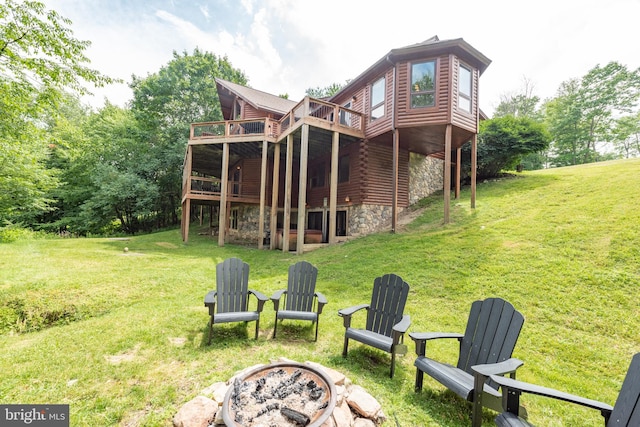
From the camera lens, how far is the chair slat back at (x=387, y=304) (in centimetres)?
326

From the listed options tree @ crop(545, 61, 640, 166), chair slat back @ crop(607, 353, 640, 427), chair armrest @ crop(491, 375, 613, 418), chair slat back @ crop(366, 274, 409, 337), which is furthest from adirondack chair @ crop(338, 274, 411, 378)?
tree @ crop(545, 61, 640, 166)

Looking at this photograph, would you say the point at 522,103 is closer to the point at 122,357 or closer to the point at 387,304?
the point at 387,304

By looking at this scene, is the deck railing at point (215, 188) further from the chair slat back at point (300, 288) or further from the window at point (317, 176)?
the chair slat back at point (300, 288)

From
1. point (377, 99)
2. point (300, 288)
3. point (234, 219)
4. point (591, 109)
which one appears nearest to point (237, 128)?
point (234, 219)

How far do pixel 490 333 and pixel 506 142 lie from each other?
13065mm

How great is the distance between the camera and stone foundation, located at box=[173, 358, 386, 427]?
6.67ft

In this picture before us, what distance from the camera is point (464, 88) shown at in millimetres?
9867

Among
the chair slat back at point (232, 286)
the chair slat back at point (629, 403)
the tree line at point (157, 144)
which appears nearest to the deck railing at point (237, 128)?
the tree line at point (157, 144)

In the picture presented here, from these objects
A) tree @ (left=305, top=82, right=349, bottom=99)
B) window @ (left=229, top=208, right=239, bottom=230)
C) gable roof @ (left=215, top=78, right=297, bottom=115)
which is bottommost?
window @ (left=229, top=208, right=239, bottom=230)

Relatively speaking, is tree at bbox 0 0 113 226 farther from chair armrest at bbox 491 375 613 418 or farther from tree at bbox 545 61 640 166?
tree at bbox 545 61 640 166

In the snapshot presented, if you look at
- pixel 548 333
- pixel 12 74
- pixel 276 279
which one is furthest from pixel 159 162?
pixel 548 333

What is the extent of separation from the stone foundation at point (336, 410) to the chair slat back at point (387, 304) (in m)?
1.01

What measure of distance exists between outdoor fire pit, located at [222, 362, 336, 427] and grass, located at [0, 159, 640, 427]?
0.66 m

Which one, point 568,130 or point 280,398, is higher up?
point 568,130
